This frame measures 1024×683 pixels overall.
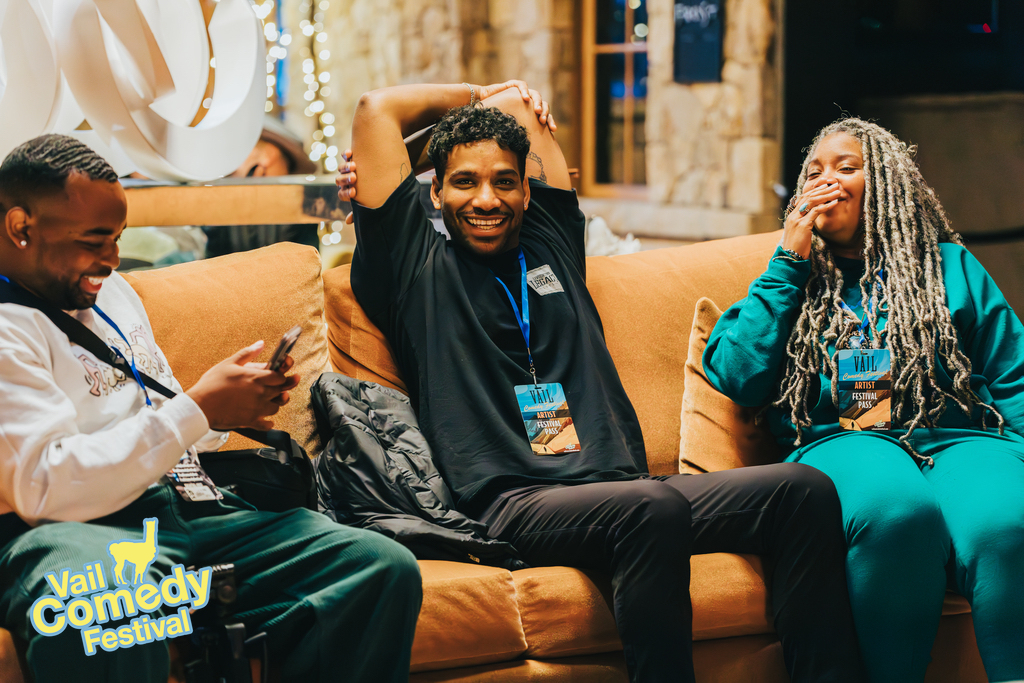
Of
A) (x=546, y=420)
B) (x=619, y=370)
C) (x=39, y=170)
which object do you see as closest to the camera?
(x=39, y=170)

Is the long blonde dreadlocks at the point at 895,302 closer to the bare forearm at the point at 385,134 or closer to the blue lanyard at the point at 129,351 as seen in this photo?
the bare forearm at the point at 385,134

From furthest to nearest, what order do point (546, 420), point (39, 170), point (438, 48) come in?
1. point (438, 48)
2. point (546, 420)
3. point (39, 170)

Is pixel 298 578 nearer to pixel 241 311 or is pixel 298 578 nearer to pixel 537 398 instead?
pixel 537 398

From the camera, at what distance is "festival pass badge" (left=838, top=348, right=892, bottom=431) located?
2.06m

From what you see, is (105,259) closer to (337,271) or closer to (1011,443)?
(337,271)

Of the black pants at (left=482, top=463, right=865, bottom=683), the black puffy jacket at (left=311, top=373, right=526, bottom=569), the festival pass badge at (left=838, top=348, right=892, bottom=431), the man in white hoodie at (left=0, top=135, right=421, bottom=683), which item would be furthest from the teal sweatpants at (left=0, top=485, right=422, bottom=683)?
the festival pass badge at (left=838, top=348, right=892, bottom=431)

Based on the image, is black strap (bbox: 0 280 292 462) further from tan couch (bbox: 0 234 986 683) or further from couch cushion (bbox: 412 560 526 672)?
couch cushion (bbox: 412 560 526 672)

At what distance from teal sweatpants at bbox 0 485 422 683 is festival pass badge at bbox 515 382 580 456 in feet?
1.71

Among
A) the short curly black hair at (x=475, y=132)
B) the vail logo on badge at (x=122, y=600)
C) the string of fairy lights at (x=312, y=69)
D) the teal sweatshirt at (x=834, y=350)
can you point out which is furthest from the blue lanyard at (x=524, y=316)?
the string of fairy lights at (x=312, y=69)

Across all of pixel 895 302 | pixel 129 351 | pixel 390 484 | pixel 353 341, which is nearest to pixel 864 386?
pixel 895 302

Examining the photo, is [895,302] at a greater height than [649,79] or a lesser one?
lesser

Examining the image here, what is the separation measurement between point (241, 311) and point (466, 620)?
2.93 feet

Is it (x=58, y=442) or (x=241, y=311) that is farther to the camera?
(x=241, y=311)

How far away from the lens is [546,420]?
200cm
